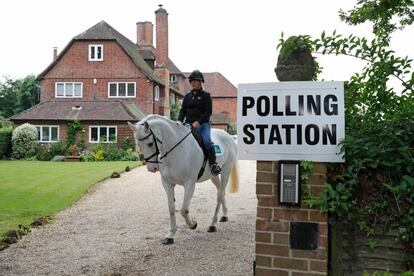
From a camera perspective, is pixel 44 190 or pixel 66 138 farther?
pixel 66 138

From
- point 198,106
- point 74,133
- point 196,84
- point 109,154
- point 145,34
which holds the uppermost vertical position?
point 145,34

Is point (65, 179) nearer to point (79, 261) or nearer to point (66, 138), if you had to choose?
point (79, 261)

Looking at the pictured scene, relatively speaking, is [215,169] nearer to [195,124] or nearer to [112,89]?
[195,124]

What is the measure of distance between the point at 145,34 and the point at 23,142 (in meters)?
19.4

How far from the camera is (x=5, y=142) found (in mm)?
30734

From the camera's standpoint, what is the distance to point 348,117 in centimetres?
392

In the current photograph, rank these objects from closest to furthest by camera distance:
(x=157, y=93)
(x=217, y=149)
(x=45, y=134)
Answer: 1. (x=217, y=149)
2. (x=45, y=134)
3. (x=157, y=93)

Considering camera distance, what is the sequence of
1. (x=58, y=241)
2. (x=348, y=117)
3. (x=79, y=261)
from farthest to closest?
(x=58, y=241) → (x=79, y=261) → (x=348, y=117)

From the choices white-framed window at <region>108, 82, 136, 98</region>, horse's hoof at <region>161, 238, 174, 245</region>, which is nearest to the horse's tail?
horse's hoof at <region>161, 238, 174, 245</region>

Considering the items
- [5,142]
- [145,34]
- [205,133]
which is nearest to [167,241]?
[205,133]

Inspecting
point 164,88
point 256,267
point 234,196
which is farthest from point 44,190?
point 164,88

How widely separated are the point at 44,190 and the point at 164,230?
266 inches

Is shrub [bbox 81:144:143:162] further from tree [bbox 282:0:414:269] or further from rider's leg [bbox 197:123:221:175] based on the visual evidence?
tree [bbox 282:0:414:269]

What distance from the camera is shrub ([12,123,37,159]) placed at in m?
30.4
